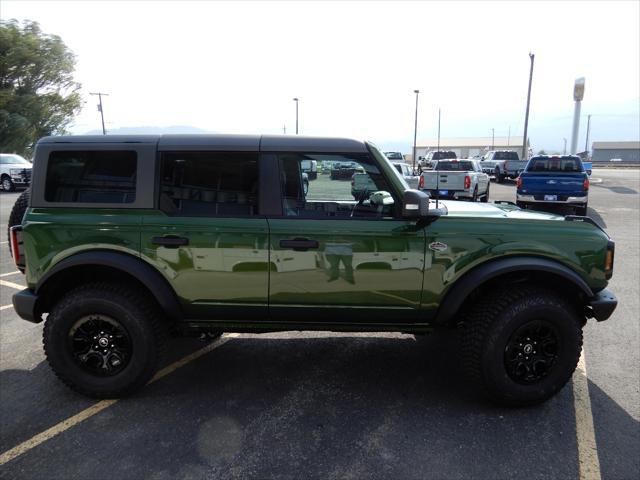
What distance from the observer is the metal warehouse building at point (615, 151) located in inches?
4176

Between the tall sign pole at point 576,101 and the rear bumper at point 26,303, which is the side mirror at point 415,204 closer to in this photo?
the rear bumper at point 26,303

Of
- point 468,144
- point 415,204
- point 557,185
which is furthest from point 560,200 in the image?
point 468,144

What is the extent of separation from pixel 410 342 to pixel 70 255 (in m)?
3.13

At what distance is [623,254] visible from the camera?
28.4 feet

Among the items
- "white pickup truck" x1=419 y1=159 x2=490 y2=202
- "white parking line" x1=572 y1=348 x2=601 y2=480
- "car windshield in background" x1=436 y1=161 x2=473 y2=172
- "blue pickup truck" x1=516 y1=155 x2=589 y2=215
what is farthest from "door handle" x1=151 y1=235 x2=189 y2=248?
"car windshield in background" x1=436 y1=161 x2=473 y2=172

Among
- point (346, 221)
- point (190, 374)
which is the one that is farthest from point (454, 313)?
point (190, 374)

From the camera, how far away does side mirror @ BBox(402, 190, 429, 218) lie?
3168mm

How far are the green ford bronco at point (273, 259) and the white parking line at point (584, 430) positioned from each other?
26cm

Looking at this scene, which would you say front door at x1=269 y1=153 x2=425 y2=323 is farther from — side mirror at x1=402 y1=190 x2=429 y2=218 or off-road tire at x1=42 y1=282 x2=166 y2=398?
off-road tire at x1=42 y1=282 x2=166 y2=398

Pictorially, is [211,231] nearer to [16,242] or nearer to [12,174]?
[16,242]

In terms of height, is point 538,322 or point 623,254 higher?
point 538,322

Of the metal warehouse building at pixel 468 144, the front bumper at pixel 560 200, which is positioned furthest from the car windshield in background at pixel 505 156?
the metal warehouse building at pixel 468 144

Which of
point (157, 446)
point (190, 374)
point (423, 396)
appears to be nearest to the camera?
point (157, 446)

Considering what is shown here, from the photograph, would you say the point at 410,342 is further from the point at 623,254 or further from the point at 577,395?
the point at 623,254
